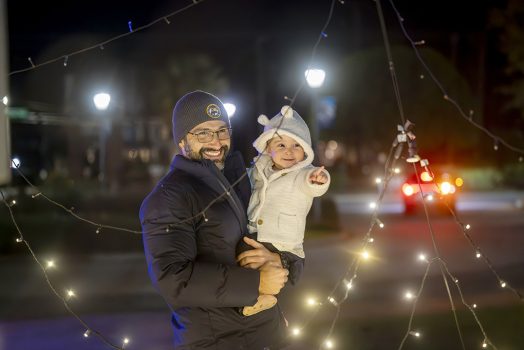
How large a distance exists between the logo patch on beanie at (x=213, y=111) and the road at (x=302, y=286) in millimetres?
2695

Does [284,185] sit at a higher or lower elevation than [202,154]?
lower

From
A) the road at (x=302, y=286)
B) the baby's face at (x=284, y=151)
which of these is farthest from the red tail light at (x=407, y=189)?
the baby's face at (x=284, y=151)

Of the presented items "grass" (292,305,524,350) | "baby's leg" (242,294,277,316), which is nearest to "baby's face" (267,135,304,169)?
"baby's leg" (242,294,277,316)

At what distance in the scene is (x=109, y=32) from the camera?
705 inches

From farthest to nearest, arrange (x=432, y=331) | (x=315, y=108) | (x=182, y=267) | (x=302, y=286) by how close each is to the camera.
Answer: (x=315, y=108) → (x=302, y=286) → (x=432, y=331) → (x=182, y=267)

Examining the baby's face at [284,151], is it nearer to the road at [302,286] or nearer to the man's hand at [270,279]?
the man's hand at [270,279]

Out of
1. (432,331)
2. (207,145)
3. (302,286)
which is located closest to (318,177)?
(207,145)

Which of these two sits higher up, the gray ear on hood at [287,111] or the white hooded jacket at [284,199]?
the gray ear on hood at [287,111]

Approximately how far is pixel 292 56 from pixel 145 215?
19.0 meters

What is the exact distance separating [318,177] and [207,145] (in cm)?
40

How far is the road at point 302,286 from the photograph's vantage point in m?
8.09

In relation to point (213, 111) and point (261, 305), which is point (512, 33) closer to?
point (213, 111)

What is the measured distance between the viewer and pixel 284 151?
2887 millimetres

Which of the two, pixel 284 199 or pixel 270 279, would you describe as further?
pixel 284 199
